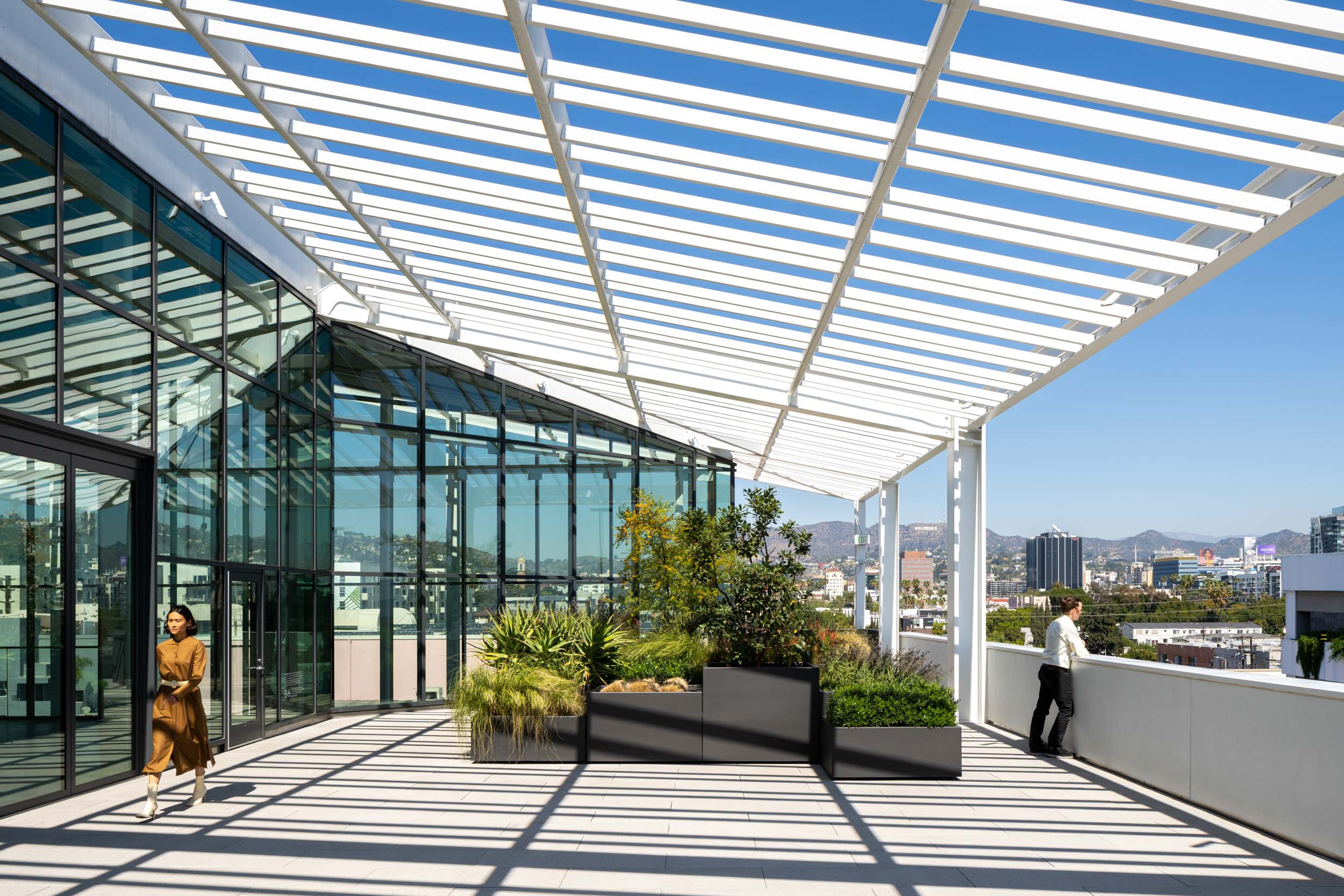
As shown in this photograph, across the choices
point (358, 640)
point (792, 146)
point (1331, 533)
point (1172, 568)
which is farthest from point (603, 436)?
point (1172, 568)

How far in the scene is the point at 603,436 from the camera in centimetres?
1582

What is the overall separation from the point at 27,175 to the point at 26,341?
1.10m

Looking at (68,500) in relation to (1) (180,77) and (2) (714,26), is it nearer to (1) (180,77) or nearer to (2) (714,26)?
(1) (180,77)

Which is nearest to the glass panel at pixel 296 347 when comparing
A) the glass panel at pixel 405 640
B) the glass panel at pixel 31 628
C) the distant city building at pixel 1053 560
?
the glass panel at pixel 405 640

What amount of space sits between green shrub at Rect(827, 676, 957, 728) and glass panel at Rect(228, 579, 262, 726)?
5584mm

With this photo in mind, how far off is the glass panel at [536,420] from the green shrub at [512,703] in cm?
591

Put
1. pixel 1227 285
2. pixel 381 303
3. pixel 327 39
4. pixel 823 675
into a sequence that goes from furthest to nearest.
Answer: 1. pixel 1227 285
2. pixel 381 303
3. pixel 823 675
4. pixel 327 39

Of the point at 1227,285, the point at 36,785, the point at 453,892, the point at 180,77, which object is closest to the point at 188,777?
the point at 36,785

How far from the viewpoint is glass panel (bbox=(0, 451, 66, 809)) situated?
22.5 feet

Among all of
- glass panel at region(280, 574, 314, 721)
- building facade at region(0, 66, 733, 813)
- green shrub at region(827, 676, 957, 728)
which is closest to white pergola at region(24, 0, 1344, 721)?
building facade at region(0, 66, 733, 813)

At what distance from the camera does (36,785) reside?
7117mm

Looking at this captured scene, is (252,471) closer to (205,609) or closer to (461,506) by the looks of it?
(205,609)

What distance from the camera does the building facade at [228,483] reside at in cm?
719

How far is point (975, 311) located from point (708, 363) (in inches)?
151
